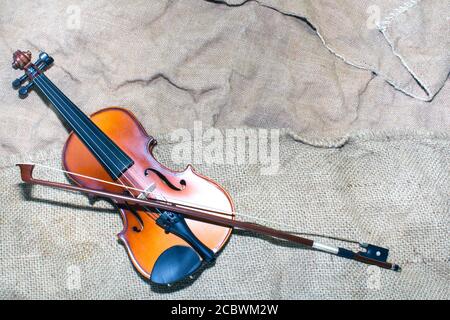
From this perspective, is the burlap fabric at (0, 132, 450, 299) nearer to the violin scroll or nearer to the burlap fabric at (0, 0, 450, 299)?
the burlap fabric at (0, 0, 450, 299)

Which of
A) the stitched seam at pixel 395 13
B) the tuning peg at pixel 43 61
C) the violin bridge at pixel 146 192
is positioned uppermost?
the stitched seam at pixel 395 13

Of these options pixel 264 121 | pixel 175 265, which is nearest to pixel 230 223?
pixel 175 265

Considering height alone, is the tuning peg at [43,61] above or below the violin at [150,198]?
above

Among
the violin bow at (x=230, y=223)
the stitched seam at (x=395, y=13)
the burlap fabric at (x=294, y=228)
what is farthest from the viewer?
the stitched seam at (x=395, y=13)

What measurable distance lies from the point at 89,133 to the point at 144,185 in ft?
0.65

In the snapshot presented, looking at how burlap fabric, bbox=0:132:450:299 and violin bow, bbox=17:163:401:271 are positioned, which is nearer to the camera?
violin bow, bbox=17:163:401:271

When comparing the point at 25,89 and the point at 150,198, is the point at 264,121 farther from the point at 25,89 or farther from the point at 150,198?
the point at 25,89

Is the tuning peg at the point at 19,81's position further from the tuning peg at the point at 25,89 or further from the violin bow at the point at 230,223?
the violin bow at the point at 230,223

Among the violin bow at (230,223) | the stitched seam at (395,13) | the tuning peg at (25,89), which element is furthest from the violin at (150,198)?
the stitched seam at (395,13)

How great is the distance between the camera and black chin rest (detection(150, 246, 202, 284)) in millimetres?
1436

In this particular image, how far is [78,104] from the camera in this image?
1.70 meters

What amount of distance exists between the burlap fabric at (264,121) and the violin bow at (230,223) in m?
0.04

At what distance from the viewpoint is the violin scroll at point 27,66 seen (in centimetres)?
160

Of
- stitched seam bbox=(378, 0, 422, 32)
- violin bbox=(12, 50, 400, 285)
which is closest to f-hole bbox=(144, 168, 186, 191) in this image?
violin bbox=(12, 50, 400, 285)
